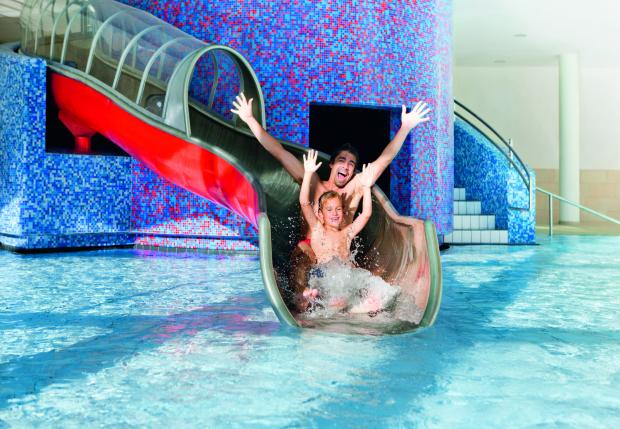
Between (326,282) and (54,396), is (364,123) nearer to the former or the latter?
(326,282)

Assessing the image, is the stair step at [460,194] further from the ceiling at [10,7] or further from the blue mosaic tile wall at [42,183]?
the ceiling at [10,7]

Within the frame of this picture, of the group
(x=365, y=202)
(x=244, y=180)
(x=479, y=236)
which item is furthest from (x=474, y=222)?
(x=365, y=202)

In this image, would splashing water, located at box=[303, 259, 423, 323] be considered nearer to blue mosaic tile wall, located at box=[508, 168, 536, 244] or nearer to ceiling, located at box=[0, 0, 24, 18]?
blue mosaic tile wall, located at box=[508, 168, 536, 244]

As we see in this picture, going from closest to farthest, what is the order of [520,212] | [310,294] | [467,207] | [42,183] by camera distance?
1. [310,294]
2. [42,183]
3. [520,212]
4. [467,207]

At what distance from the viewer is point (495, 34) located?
14.4m

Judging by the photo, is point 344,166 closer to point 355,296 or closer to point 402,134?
point 402,134

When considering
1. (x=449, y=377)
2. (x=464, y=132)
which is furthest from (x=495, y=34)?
(x=449, y=377)

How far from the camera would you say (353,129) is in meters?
10.9

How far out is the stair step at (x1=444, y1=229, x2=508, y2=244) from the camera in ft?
37.3

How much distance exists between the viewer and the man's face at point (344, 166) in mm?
5816

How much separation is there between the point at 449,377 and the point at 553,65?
15.4m

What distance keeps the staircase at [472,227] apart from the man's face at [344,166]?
559 cm

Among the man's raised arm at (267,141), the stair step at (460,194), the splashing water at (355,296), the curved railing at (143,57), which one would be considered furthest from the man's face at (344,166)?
the stair step at (460,194)

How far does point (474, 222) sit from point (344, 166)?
625cm
